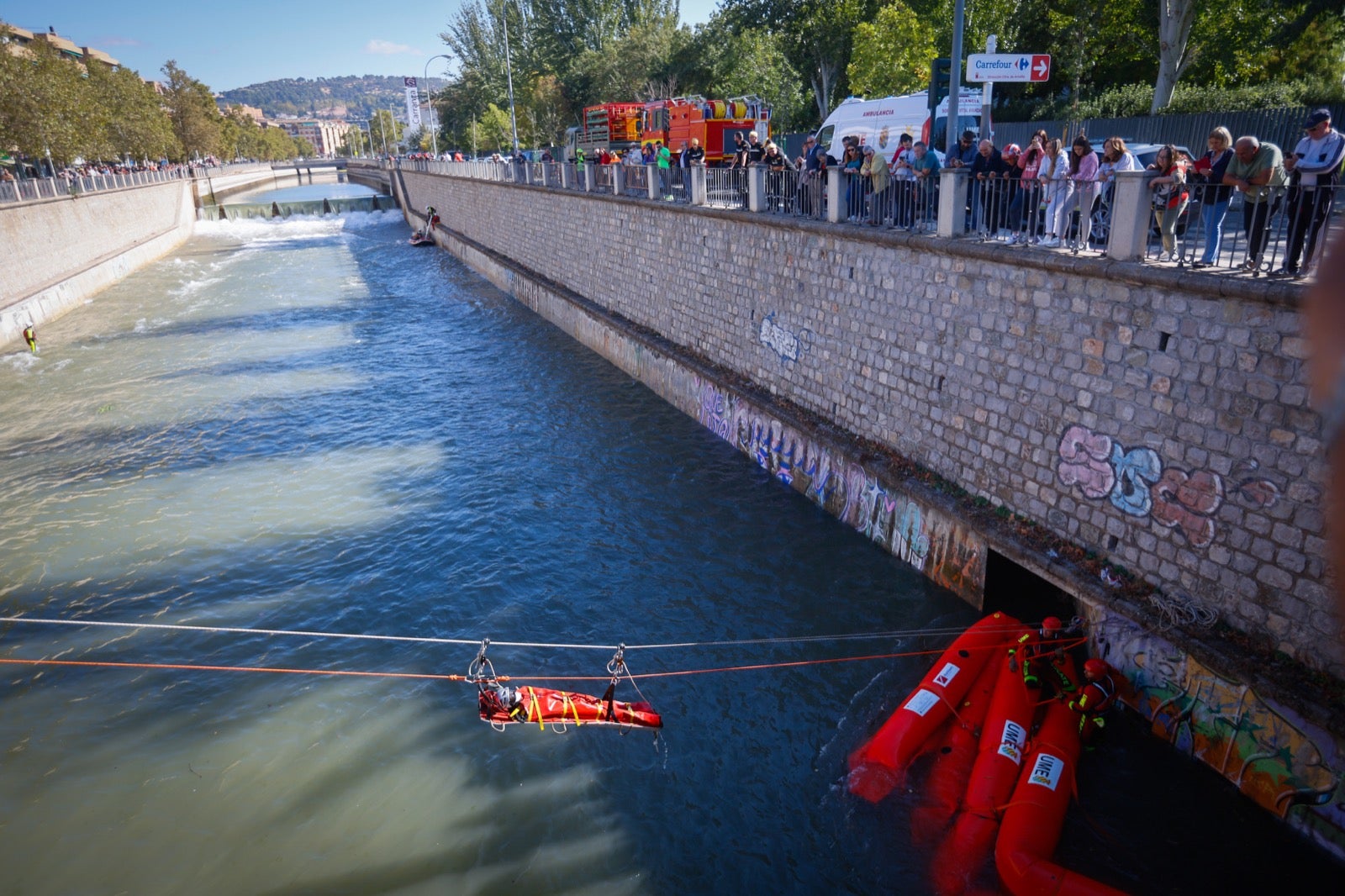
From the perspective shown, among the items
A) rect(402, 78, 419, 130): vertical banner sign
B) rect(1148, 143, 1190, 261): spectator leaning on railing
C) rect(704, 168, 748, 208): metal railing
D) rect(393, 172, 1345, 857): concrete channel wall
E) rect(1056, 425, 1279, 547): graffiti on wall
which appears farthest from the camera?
rect(402, 78, 419, 130): vertical banner sign

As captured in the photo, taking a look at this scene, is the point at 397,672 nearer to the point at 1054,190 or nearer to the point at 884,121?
the point at 1054,190

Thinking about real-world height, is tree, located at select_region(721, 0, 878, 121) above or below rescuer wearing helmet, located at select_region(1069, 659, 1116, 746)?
above

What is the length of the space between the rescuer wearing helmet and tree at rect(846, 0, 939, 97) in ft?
93.8

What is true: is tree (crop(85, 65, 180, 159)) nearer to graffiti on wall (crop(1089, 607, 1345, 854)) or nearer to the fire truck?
the fire truck

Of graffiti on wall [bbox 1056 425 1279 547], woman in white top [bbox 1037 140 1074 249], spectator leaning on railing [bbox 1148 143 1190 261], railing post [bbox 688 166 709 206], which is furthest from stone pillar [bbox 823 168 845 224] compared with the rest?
graffiti on wall [bbox 1056 425 1279 547]

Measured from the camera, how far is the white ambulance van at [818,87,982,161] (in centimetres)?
2075

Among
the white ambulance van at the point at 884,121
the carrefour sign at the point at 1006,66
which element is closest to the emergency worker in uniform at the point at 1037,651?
the carrefour sign at the point at 1006,66

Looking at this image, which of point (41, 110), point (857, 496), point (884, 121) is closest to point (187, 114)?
point (41, 110)

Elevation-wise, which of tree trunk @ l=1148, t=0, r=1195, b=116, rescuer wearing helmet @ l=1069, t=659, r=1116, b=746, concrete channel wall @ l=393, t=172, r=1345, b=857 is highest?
tree trunk @ l=1148, t=0, r=1195, b=116

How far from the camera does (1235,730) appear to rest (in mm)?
7180

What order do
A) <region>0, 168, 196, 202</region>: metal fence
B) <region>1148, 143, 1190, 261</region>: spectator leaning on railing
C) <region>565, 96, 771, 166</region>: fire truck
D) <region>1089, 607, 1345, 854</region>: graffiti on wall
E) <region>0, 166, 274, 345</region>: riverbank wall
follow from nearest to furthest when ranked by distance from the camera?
<region>1089, 607, 1345, 854</region>: graffiti on wall < <region>1148, 143, 1190, 261</region>: spectator leaning on railing < <region>565, 96, 771, 166</region>: fire truck < <region>0, 166, 274, 345</region>: riverbank wall < <region>0, 168, 196, 202</region>: metal fence

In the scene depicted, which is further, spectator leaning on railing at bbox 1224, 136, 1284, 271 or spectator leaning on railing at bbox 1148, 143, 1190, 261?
spectator leaning on railing at bbox 1148, 143, 1190, 261

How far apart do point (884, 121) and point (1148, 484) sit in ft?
53.6

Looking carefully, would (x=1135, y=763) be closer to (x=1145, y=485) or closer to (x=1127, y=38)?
(x=1145, y=485)
